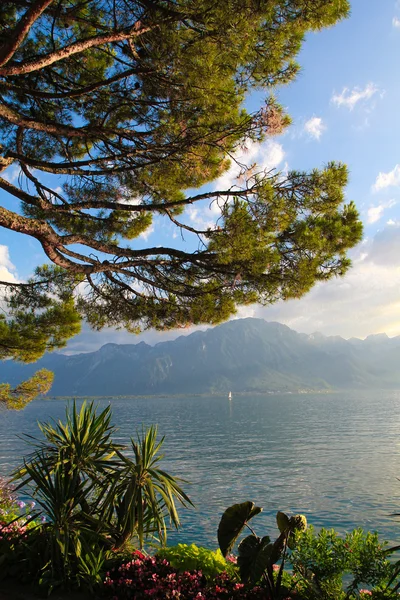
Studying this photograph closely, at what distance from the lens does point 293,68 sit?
6.04 meters

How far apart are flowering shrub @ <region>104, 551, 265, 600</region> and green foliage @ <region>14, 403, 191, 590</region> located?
28 centimetres

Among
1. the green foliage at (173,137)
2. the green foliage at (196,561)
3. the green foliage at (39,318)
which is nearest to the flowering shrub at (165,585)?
the green foliage at (196,561)

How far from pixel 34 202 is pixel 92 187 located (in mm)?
2178

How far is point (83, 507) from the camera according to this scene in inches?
215

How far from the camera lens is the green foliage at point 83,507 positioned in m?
4.78

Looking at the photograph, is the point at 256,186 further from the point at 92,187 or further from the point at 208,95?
the point at 92,187

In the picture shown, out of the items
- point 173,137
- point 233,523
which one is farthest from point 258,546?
point 173,137

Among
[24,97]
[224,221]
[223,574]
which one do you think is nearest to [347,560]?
[223,574]

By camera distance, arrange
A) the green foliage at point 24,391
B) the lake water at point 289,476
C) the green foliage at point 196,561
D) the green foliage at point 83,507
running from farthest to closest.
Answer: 1. the lake water at point 289,476
2. the green foliage at point 24,391
3. the green foliage at point 196,561
4. the green foliage at point 83,507

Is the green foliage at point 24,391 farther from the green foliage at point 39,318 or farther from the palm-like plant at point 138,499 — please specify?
the palm-like plant at point 138,499

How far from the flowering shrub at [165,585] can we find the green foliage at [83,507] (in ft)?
0.91

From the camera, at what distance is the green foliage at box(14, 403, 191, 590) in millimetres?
4781

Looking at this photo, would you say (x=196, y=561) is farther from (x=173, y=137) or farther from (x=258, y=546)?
(x=173, y=137)

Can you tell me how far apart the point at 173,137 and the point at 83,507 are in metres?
5.56
